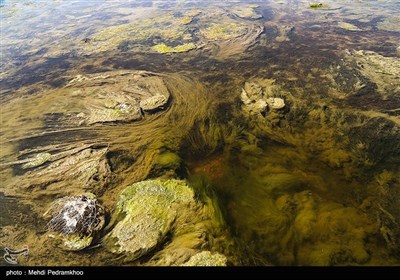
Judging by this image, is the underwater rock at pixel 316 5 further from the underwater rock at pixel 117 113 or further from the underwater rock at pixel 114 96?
the underwater rock at pixel 117 113

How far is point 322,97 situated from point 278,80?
1361mm

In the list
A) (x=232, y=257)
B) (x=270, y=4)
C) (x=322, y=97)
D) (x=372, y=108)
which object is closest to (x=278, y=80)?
(x=322, y=97)

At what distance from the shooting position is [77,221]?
399cm

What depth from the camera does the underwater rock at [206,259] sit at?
3545 mm

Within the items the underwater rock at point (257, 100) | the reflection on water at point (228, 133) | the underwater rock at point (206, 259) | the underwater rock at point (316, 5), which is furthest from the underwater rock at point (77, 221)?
the underwater rock at point (316, 5)

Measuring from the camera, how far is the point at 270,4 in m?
14.6

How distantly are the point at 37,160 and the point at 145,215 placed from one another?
283 centimetres

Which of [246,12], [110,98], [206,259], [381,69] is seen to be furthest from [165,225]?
[246,12]

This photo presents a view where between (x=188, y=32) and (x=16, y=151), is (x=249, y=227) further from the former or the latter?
(x=188, y=32)

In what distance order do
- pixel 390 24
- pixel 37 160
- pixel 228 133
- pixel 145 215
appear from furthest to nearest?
pixel 390 24
pixel 228 133
pixel 37 160
pixel 145 215

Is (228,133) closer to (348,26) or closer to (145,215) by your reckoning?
(145,215)

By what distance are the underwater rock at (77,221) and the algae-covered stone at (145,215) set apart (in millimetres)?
257

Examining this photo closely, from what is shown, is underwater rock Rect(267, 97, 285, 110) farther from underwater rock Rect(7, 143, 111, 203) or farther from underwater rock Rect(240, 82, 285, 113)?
underwater rock Rect(7, 143, 111, 203)
